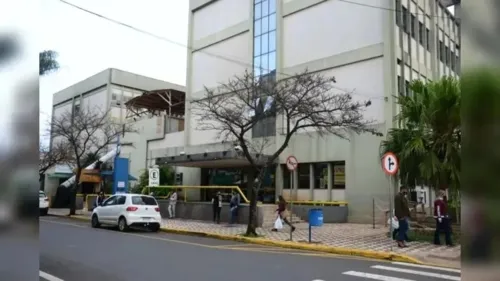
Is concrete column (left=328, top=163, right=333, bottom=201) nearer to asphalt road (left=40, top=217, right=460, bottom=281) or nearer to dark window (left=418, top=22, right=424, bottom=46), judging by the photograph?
dark window (left=418, top=22, right=424, bottom=46)

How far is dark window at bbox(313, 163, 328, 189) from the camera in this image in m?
26.4

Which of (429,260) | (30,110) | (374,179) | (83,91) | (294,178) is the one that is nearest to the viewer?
(30,110)

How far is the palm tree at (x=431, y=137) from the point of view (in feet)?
47.0

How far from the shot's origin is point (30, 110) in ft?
8.46

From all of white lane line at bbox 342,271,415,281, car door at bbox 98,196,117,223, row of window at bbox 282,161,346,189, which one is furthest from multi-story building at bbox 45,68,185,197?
white lane line at bbox 342,271,415,281

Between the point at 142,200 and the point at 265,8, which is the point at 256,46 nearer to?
the point at 265,8

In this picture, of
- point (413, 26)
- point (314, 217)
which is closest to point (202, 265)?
point (314, 217)

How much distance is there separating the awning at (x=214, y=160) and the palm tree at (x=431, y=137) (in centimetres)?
993

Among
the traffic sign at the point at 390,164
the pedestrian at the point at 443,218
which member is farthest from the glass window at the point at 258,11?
the pedestrian at the point at 443,218

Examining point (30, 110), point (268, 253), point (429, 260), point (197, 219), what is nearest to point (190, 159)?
point (197, 219)

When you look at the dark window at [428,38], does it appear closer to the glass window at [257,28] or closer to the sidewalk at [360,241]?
the glass window at [257,28]

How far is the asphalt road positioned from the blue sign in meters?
13.3

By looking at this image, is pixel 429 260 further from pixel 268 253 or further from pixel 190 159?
pixel 190 159

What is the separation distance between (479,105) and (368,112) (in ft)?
78.7
